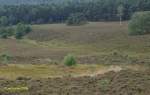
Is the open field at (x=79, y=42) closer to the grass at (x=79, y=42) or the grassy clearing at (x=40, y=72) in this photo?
the grass at (x=79, y=42)

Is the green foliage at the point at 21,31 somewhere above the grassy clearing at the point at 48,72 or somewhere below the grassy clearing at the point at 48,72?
below

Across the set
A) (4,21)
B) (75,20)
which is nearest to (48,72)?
(75,20)

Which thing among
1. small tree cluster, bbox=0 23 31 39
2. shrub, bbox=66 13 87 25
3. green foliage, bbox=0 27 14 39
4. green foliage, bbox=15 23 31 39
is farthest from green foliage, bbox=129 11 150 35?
shrub, bbox=66 13 87 25

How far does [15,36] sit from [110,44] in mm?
46090

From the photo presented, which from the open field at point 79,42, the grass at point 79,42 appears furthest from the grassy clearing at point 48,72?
the grass at point 79,42

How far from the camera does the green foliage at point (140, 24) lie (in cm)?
13450

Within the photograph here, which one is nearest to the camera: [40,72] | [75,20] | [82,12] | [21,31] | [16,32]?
[40,72]

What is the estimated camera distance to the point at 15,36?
154750 mm

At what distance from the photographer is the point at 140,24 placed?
135750 mm

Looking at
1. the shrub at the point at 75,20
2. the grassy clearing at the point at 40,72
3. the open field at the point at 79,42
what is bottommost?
the shrub at the point at 75,20

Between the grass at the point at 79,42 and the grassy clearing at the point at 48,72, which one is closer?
the grassy clearing at the point at 48,72

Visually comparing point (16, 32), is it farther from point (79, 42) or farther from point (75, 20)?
point (75, 20)

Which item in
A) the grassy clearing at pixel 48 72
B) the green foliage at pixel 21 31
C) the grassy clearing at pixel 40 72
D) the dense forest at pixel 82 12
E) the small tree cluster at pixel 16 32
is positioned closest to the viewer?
the grassy clearing at pixel 48 72

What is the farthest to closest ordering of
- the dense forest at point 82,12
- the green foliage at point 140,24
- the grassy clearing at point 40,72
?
the dense forest at point 82,12, the green foliage at point 140,24, the grassy clearing at point 40,72
